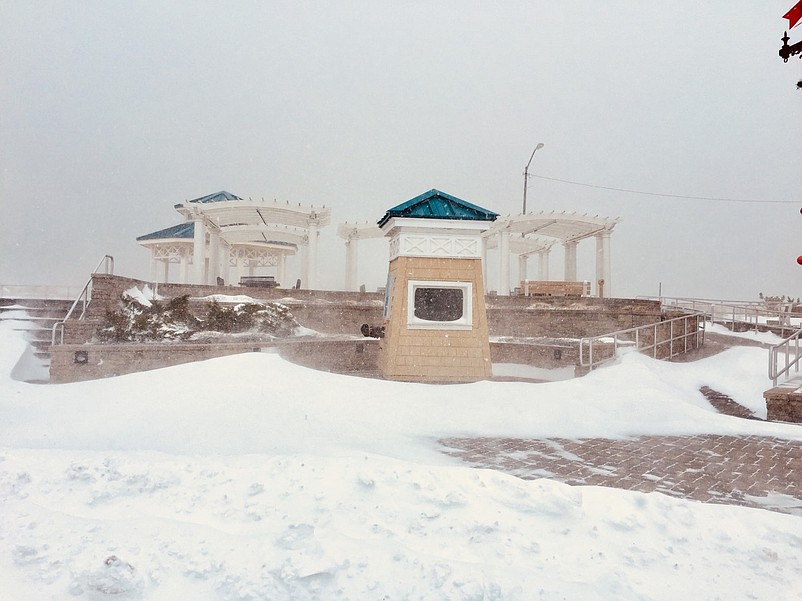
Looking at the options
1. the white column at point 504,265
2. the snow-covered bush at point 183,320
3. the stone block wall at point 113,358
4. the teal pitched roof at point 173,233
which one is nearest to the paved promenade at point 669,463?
the stone block wall at point 113,358

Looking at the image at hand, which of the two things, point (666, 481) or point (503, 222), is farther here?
point (503, 222)

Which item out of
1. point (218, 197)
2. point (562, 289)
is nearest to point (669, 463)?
Result: point (562, 289)

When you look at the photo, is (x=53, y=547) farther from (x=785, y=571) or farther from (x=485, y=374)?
(x=485, y=374)

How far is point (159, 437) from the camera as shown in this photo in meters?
5.47

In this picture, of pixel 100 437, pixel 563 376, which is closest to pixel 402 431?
pixel 100 437

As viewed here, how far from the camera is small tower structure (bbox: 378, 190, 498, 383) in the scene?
421 inches

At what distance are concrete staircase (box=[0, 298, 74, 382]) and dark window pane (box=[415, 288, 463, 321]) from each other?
8.41 metres

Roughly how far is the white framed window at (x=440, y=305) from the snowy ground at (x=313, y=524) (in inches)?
187

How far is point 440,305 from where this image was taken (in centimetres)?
1266

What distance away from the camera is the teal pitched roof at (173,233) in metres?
23.0

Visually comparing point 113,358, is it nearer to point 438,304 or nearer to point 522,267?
point 438,304

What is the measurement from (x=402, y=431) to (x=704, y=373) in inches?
338

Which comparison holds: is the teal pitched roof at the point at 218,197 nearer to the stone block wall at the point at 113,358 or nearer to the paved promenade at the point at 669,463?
the stone block wall at the point at 113,358

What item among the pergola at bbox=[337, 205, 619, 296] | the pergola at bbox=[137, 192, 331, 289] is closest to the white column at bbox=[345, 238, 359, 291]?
the pergola at bbox=[337, 205, 619, 296]
